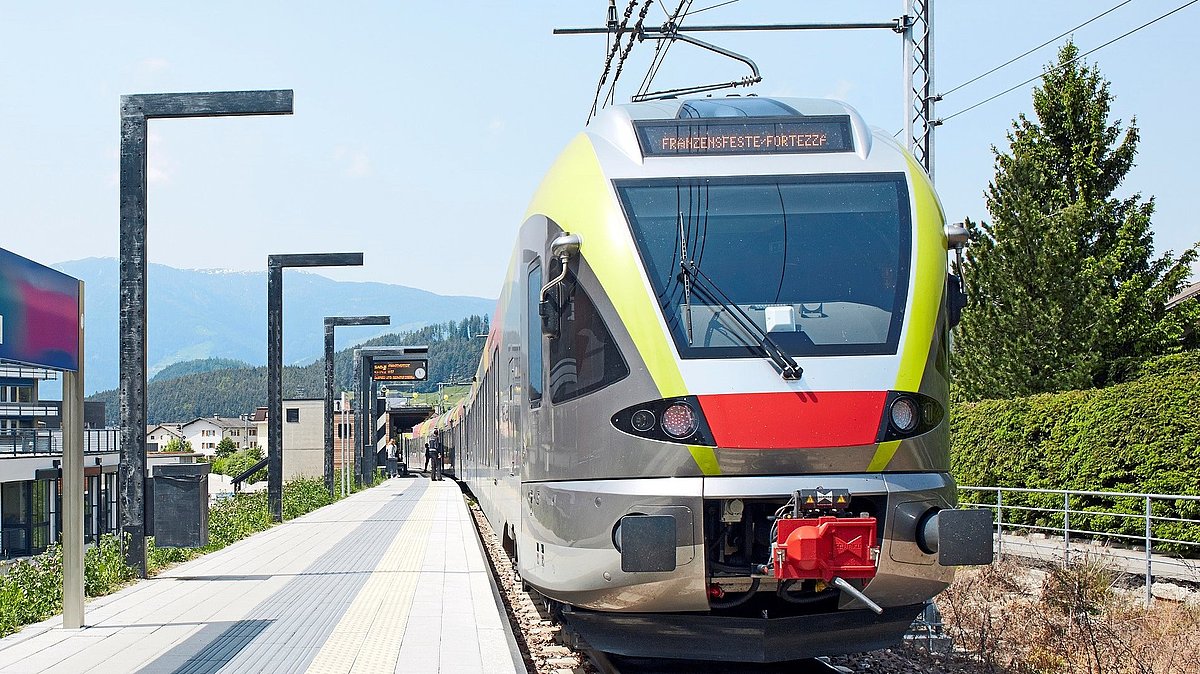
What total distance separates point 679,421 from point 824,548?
107 cm

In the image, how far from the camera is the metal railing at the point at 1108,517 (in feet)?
44.5

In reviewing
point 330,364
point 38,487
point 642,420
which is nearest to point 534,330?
point 642,420

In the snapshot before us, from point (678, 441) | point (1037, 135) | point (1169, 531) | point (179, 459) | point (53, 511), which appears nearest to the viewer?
point (678, 441)

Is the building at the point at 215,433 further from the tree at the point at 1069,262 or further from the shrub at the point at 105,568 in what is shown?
the shrub at the point at 105,568

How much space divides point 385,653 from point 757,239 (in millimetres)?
3850

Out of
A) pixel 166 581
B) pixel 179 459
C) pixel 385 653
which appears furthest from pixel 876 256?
pixel 179 459

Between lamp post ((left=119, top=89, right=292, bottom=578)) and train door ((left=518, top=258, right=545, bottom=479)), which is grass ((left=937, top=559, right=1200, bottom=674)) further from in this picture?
lamp post ((left=119, top=89, right=292, bottom=578))

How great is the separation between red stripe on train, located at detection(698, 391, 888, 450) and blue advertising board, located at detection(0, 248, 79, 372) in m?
4.90

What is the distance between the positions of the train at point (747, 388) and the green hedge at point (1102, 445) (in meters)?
8.66

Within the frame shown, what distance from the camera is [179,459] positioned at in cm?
10162

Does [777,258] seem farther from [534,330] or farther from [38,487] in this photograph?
[38,487]

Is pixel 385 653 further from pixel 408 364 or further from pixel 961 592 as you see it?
pixel 408 364

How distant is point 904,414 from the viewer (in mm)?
6906

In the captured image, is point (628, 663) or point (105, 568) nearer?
point (628, 663)
